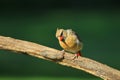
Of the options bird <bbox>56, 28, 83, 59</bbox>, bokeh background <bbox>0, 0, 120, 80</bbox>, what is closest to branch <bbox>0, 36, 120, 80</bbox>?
bird <bbox>56, 28, 83, 59</bbox>

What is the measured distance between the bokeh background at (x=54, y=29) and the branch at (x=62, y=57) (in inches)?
49.6

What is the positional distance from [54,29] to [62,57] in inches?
77.6

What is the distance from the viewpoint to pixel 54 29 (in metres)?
4.27

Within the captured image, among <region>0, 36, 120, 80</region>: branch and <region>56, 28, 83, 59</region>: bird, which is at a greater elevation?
<region>56, 28, 83, 59</region>: bird

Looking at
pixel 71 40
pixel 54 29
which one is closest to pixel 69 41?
pixel 71 40

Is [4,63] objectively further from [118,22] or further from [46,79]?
[118,22]

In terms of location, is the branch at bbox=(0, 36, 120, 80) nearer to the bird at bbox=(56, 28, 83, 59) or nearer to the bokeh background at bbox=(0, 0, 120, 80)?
the bird at bbox=(56, 28, 83, 59)

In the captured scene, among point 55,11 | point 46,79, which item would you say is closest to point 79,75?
point 46,79

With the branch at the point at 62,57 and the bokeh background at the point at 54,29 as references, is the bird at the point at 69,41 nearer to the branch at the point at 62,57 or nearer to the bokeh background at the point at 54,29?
the branch at the point at 62,57

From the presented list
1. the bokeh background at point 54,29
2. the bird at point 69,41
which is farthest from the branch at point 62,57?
the bokeh background at point 54,29

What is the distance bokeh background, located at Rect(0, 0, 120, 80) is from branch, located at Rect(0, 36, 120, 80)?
1259 mm

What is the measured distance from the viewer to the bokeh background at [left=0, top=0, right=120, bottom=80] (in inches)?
147

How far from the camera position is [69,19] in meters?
4.43

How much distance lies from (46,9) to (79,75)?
4.18 feet
